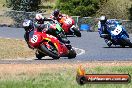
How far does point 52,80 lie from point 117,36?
47.0 ft

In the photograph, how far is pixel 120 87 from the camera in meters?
10.9

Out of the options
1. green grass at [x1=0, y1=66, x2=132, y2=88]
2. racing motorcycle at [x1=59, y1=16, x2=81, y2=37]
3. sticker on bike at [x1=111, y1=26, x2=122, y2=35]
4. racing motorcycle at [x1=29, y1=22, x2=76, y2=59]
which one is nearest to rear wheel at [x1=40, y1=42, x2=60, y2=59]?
racing motorcycle at [x1=29, y1=22, x2=76, y2=59]

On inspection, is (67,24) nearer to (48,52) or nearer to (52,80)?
(48,52)

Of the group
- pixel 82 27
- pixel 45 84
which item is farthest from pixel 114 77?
pixel 82 27

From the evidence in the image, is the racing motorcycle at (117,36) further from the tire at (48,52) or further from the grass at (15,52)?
the tire at (48,52)

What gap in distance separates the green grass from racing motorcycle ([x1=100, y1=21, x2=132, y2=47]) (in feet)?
36.8

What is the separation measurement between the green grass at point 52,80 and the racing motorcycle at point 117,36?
36.8 ft

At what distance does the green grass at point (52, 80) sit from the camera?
36.5ft

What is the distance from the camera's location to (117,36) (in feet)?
86.6

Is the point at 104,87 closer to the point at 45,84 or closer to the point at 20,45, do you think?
the point at 45,84

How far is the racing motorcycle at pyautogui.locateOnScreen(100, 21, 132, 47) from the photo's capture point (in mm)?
26203

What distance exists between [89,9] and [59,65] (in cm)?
2771

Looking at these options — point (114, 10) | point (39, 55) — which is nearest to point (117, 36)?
point (39, 55)

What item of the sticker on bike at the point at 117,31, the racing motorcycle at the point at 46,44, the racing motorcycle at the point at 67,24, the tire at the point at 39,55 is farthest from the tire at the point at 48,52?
the racing motorcycle at the point at 67,24
